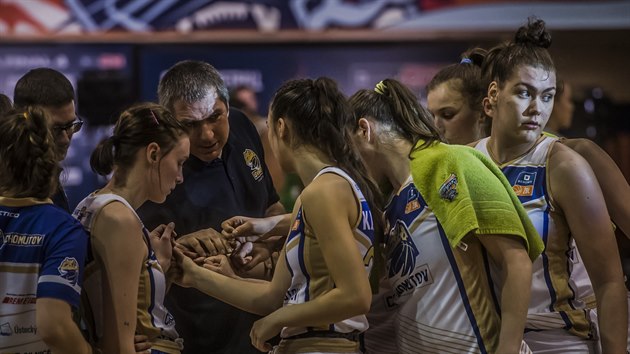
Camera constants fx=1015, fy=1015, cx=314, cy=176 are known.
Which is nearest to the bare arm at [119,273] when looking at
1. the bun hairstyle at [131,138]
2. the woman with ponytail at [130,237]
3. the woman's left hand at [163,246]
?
the woman with ponytail at [130,237]

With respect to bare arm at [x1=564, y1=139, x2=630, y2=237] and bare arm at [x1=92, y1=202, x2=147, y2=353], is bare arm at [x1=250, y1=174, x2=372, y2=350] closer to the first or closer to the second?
bare arm at [x1=92, y1=202, x2=147, y2=353]

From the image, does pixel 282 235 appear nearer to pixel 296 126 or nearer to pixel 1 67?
pixel 296 126

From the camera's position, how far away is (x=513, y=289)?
2.84 m

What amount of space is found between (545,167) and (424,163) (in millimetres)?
400

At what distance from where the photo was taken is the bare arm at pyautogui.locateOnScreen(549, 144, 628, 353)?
120 inches

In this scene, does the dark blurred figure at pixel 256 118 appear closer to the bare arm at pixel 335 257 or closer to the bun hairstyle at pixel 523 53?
the bun hairstyle at pixel 523 53

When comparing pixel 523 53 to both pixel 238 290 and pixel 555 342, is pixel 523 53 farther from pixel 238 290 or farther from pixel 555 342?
pixel 238 290

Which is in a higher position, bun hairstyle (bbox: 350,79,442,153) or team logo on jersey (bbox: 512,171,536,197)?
bun hairstyle (bbox: 350,79,442,153)

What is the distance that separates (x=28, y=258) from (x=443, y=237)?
1.18 m

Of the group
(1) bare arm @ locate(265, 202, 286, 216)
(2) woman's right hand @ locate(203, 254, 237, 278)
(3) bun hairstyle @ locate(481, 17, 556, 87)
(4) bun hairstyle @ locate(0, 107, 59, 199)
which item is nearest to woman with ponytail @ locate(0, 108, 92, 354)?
(4) bun hairstyle @ locate(0, 107, 59, 199)

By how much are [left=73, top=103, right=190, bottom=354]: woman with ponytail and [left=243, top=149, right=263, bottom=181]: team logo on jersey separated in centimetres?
77

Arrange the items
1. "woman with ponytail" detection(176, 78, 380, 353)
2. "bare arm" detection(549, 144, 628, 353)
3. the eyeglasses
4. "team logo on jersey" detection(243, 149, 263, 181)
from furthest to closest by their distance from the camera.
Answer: "team logo on jersey" detection(243, 149, 263, 181) → the eyeglasses → "bare arm" detection(549, 144, 628, 353) → "woman with ponytail" detection(176, 78, 380, 353)

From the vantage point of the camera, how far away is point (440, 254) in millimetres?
2977

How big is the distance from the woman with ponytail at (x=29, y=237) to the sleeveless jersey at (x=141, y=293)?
116 mm
